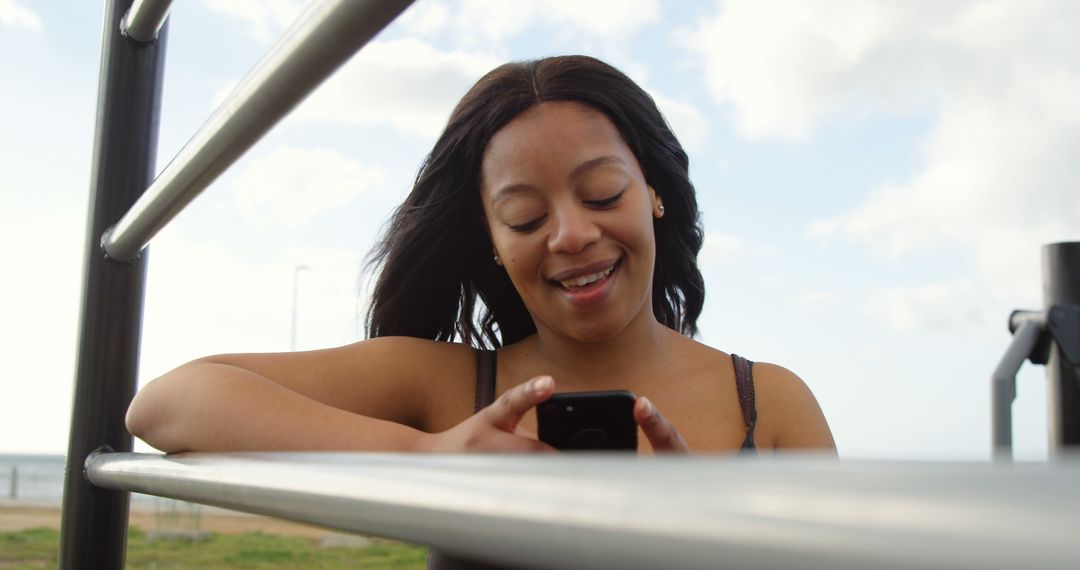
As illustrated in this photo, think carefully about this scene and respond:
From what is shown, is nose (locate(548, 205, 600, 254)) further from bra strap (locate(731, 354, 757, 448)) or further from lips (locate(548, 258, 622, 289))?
bra strap (locate(731, 354, 757, 448))

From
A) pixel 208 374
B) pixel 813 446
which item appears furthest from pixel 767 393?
pixel 208 374

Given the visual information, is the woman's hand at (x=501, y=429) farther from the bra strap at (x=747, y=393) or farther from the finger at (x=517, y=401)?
the bra strap at (x=747, y=393)

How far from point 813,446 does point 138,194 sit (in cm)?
116

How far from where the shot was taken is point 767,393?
1.73 metres

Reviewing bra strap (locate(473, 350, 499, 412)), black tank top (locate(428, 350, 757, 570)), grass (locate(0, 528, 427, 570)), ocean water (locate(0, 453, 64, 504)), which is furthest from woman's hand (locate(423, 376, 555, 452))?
ocean water (locate(0, 453, 64, 504))

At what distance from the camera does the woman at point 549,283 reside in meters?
1.54

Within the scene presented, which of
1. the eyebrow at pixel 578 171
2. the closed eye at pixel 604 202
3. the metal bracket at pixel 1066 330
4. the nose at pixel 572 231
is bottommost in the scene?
the metal bracket at pixel 1066 330

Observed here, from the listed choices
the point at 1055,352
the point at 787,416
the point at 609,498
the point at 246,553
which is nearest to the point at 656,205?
the point at 787,416

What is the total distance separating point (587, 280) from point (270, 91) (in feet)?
3.39

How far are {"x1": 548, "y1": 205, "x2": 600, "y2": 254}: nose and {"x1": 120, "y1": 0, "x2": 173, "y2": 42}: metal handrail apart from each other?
66cm

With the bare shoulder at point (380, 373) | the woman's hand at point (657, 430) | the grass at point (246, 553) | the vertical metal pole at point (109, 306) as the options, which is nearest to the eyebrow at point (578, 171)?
the bare shoulder at point (380, 373)

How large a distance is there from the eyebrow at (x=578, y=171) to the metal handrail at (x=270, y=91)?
78 cm

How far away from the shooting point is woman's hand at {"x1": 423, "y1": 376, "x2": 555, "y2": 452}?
0.80 meters

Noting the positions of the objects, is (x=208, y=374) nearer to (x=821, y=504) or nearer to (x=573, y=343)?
(x=573, y=343)
